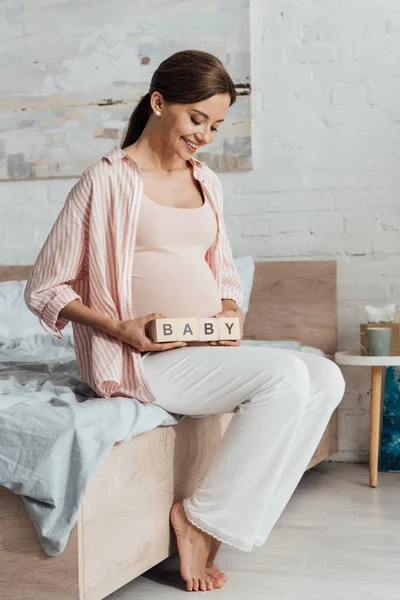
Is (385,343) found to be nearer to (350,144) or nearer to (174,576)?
(350,144)

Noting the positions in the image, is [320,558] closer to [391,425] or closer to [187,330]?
[187,330]

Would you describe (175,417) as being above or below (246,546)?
above

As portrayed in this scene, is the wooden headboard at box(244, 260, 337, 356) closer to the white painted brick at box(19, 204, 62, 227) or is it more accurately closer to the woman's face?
the white painted brick at box(19, 204, 62, 227)

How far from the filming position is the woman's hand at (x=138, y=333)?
1.93 meters

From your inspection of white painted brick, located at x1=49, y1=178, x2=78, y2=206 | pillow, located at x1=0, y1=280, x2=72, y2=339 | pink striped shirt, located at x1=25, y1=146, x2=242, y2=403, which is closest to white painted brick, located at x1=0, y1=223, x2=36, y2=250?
white painted brick, located at x1=49, y1=178, x2=78, y2=206

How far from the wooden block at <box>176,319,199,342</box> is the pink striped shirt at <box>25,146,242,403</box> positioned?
112mm

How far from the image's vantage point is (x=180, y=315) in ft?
6.84

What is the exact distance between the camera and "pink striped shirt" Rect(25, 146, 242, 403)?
199 cm

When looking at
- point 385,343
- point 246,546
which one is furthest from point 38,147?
point 246,546

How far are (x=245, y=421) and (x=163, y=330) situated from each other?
262 mm

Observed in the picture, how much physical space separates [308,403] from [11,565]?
0.75 metres

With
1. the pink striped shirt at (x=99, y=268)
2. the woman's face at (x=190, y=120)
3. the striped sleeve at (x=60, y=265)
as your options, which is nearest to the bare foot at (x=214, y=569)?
the pink striped shirt at (x=99, y=268)

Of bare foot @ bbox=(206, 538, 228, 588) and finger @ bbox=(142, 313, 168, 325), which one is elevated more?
finger @ bbox=(142, 313, 168, 325)

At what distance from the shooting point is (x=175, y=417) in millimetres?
Result: 2055
